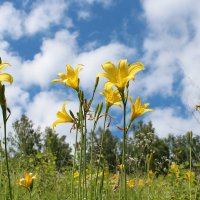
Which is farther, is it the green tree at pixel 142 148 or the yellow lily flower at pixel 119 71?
the green tree at pixel 142 148


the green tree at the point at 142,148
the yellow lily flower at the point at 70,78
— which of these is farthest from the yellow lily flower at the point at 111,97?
the green tree at the point at 142,148

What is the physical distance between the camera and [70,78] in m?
2.34

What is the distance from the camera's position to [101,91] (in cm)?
245

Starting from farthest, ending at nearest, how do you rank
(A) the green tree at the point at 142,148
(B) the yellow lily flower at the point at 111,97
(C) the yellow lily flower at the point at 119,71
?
(A) the green tree at the point at 142,148
(B) the yellow lily flower at the point at 111,97
(C) the yellow lily flower at the point at 119,71

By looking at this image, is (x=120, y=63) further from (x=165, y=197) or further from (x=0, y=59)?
(x=165, y=197)

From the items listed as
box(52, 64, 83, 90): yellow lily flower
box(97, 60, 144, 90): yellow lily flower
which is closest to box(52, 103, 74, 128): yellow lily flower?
box(52, 64, 83, 90): yellow lily flower

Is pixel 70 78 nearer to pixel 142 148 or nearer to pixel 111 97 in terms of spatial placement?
pixel 111 97

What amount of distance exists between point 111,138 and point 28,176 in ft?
153

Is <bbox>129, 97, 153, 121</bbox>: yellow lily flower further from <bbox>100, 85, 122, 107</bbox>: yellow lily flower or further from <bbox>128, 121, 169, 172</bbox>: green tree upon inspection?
<bbox>128, 121, 169, 172</bbox>: green tree

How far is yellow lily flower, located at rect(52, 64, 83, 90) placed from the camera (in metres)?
2.26

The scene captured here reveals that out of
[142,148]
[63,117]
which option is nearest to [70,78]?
[63,117]

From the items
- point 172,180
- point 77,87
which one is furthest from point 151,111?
point 172,180

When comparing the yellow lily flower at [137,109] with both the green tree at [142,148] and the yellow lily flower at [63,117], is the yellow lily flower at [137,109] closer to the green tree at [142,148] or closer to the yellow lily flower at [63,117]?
the yellow lily flower at [63,117]

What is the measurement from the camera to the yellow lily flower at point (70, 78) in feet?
7.41
